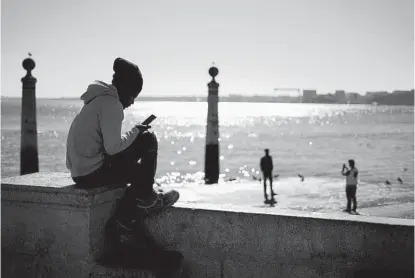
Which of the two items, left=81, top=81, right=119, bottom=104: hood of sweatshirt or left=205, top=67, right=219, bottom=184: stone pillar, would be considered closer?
left=81, top=81, right=119, bottom=104: hood of sweatshirt

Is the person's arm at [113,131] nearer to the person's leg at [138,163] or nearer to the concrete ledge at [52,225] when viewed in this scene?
the person's leg at [138,163]

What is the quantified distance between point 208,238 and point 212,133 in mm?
15084

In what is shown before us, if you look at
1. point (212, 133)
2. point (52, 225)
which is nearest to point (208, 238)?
point (52, 225)

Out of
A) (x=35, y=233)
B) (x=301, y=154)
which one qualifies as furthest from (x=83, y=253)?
(x=301, y=154)

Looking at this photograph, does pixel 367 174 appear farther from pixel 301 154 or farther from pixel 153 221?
pixel 153 221

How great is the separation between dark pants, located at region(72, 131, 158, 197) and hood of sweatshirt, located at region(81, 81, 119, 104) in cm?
38

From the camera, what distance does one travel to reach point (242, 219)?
369 centimetres

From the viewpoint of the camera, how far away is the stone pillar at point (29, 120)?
16.7 m

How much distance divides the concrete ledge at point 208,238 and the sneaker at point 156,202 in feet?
0.30

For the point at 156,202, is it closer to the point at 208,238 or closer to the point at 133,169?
the point at 133,169

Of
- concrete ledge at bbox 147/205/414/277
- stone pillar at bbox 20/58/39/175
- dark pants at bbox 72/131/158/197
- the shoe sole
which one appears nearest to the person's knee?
dark pants at bbox 72/131/158/197

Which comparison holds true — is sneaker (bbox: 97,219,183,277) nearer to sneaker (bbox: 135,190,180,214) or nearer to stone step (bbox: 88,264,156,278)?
stone step (bbox: 88,264,156,278)

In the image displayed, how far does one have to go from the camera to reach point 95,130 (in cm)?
369

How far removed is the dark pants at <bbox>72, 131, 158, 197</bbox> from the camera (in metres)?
3.70
